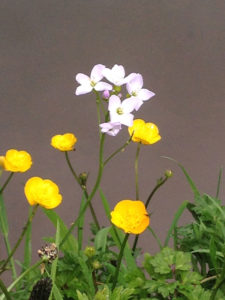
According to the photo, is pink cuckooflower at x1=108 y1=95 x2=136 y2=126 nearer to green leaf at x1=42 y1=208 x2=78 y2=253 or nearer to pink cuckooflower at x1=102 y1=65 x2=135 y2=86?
pink cuckooflower at x1=102 y1=65 x2=135 y2=86

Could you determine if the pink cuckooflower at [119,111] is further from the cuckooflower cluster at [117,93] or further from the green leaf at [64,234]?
the green leaf at [64,234]

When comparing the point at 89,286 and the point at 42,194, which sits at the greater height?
the point at 42,194

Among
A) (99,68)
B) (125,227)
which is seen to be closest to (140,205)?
(125,227)

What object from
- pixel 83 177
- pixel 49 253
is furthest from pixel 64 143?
pixel 49 253

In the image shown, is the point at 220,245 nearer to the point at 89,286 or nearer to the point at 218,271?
the point at 218,271

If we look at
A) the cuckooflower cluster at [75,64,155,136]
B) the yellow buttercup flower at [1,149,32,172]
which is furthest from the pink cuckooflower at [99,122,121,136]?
the yellow buttercup flower at [1,149,32,172]

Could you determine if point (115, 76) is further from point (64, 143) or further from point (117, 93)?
point (64, 143)
